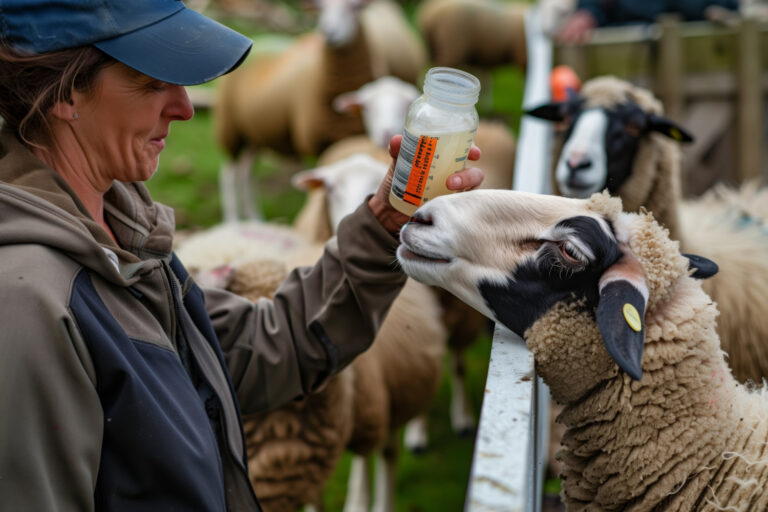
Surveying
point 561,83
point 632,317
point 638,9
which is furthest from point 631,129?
point 638,9

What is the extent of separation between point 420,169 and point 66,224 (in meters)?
0.67

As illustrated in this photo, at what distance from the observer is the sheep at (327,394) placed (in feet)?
8.18

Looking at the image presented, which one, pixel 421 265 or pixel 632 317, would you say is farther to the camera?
pixel 421 265

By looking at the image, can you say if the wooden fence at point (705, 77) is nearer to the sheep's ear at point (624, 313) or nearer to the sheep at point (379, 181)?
the sheep at point (379, 181)

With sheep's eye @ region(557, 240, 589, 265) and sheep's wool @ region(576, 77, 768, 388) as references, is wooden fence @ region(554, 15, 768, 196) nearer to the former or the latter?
sheep's wool @ region(576, 77, 768, 388)

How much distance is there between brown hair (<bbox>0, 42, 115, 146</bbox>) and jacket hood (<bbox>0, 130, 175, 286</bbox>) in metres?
0.05

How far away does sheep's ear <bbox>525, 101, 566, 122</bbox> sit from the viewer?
3.21 meters

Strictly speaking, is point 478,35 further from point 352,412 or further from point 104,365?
point 104,365

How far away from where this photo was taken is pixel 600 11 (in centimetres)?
563

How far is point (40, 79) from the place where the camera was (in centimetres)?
125

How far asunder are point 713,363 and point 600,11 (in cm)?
472

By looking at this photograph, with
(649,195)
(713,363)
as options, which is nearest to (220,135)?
(649,195)

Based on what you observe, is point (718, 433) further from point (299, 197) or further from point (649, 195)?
point (299, 197)

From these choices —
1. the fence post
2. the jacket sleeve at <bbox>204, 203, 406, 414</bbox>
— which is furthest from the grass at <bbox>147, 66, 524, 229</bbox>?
the jacket sleeve at <bbox>204, 203, 406, 414</bbox>
